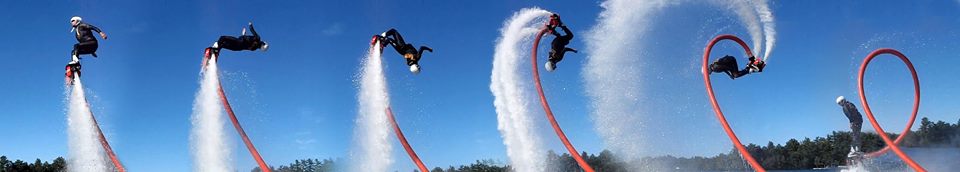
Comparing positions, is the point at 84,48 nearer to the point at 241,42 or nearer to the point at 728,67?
the point at 241,42

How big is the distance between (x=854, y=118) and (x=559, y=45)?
856cm

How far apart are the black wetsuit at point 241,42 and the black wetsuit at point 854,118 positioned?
1539 centimetres

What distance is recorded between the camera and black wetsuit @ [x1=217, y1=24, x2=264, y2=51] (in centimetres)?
1720

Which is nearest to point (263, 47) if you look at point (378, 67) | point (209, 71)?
point (209, 71)

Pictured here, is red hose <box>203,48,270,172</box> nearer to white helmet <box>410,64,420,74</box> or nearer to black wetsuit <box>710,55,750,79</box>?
white helmet <box>410,64,420,74</box>

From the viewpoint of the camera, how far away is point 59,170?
Result: 63.6 metres

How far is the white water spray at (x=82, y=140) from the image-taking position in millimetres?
17703

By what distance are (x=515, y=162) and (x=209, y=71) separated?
7658mm

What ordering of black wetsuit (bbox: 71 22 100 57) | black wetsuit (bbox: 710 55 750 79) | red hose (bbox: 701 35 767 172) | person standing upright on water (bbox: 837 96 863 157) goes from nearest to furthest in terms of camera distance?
red hose (bbox: 701 35 767 172), black wetsuit (bbox: 71 22 100 57), black wetsuit (bbox: 710 55 750 79), person standing upright on water (bbox: 837 96 863 157)

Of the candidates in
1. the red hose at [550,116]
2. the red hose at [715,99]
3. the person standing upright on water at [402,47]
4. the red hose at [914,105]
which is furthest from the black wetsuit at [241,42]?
the red hose at [914,105]

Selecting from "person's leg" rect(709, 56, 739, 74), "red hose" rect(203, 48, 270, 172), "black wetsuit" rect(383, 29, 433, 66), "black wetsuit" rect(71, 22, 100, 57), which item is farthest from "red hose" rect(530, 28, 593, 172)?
"black wetsuit" rect(71, 22, 100, 57)

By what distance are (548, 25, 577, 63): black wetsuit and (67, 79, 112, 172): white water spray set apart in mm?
11250

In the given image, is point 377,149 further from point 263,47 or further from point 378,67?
point 263,47

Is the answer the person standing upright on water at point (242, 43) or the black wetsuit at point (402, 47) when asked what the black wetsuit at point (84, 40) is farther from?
the black wetsuit at point (402, 47)
